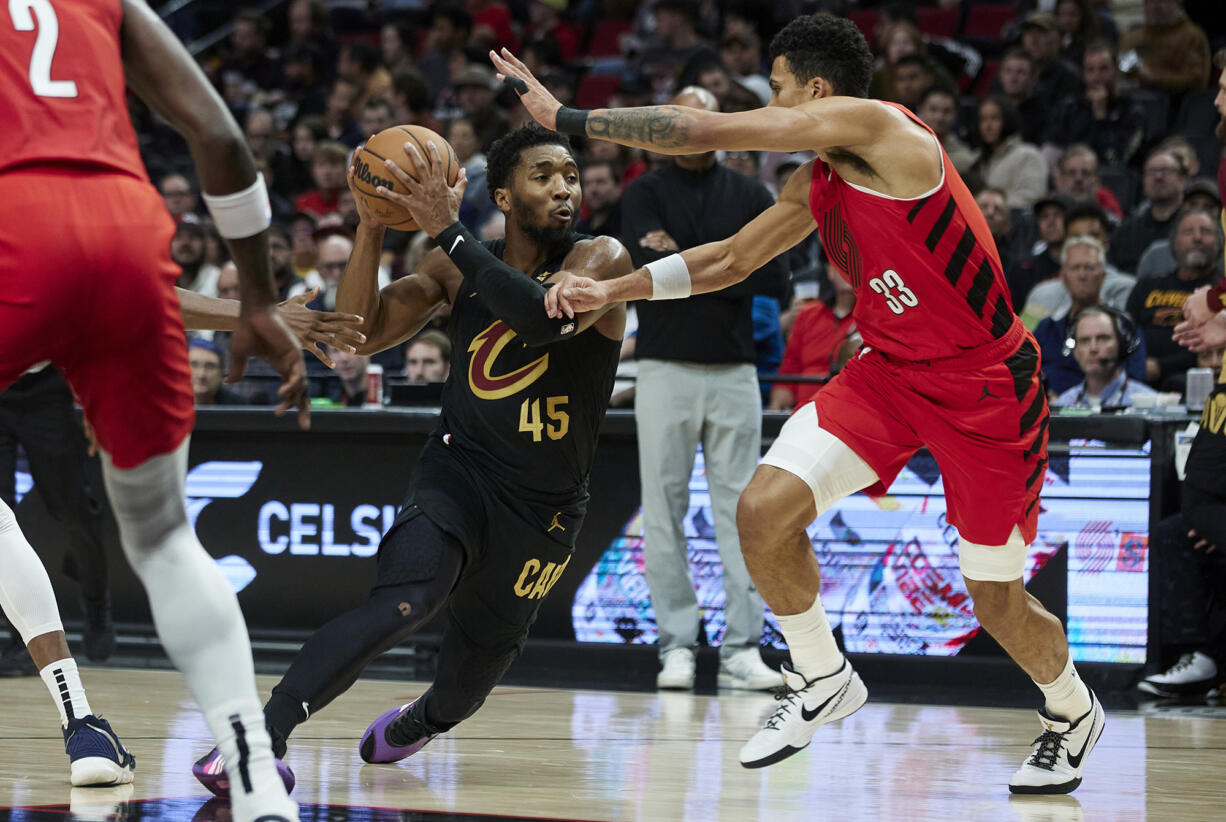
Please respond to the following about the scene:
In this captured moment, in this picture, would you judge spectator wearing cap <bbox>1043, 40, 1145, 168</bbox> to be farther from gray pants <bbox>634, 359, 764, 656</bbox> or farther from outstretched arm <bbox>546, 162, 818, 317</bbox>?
outstretched arm <bbox>546, 162, 818, 317</bbox>

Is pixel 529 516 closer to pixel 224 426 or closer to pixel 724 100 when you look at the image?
pixel 224 426

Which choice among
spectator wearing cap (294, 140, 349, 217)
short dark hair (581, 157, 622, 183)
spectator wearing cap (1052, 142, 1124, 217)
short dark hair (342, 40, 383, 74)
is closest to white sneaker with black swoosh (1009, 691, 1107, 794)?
short dark hair (581, 157, 622, 183)

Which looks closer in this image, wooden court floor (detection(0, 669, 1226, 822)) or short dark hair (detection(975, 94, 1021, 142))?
wooden court floor (detection(0, 669, 1226, 822))

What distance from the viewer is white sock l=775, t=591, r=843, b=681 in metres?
4.57

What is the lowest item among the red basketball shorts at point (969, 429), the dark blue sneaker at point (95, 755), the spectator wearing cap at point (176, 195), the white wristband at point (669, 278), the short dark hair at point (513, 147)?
the spectator wearing cap at point (176, 195)

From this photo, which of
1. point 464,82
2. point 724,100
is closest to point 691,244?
point 724,100

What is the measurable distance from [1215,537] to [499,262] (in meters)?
3.71

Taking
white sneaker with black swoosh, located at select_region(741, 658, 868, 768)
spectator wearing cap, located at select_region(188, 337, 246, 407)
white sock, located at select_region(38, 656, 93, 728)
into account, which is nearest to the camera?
white sock, located at select_region(38, 656, 93, 728)

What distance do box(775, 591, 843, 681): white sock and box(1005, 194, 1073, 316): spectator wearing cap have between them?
4.99 metres

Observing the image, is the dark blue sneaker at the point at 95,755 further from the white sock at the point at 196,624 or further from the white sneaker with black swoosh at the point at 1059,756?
the white sneaker with black swoosh at the point at 1059,756

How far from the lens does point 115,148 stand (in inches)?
110

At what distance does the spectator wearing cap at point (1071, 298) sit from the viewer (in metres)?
8.09

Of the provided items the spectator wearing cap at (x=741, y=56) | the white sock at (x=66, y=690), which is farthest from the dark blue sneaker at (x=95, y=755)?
the spectator wearing cap at (x=741, y=56)

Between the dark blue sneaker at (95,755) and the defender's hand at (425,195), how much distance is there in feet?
5.50
